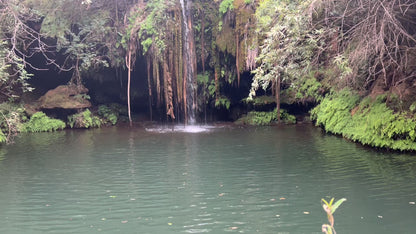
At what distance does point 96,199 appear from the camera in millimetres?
7836

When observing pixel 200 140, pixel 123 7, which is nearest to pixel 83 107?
pixel 123 7

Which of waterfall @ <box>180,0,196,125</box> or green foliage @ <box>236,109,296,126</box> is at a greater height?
waterfall @ <box>180,0,196,125</box>

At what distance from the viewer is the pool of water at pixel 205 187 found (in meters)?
6.38

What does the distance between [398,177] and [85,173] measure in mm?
6925

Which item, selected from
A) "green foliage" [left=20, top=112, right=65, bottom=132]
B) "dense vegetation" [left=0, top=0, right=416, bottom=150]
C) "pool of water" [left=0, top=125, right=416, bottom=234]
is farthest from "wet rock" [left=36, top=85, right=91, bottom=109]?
"pool of water" [left=0, top=125, right=416, bottom=234]

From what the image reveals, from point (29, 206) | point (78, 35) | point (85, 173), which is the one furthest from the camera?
point (78, 35)

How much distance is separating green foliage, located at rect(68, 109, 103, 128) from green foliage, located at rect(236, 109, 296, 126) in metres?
6.95

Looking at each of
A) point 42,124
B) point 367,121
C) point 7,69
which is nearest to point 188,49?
point 42,124

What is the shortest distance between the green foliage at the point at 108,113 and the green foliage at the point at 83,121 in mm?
850

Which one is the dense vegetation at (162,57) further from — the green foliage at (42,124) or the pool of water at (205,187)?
the pool of water at (205,187)

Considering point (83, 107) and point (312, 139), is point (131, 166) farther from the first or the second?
point (83, 107)

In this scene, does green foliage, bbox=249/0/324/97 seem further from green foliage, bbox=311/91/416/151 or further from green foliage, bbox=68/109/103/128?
green foliage, bbox=68/109/103/128

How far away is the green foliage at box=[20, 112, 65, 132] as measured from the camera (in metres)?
19.4

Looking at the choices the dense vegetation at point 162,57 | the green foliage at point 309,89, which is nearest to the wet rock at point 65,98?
the dense vegetation at point 162,57
